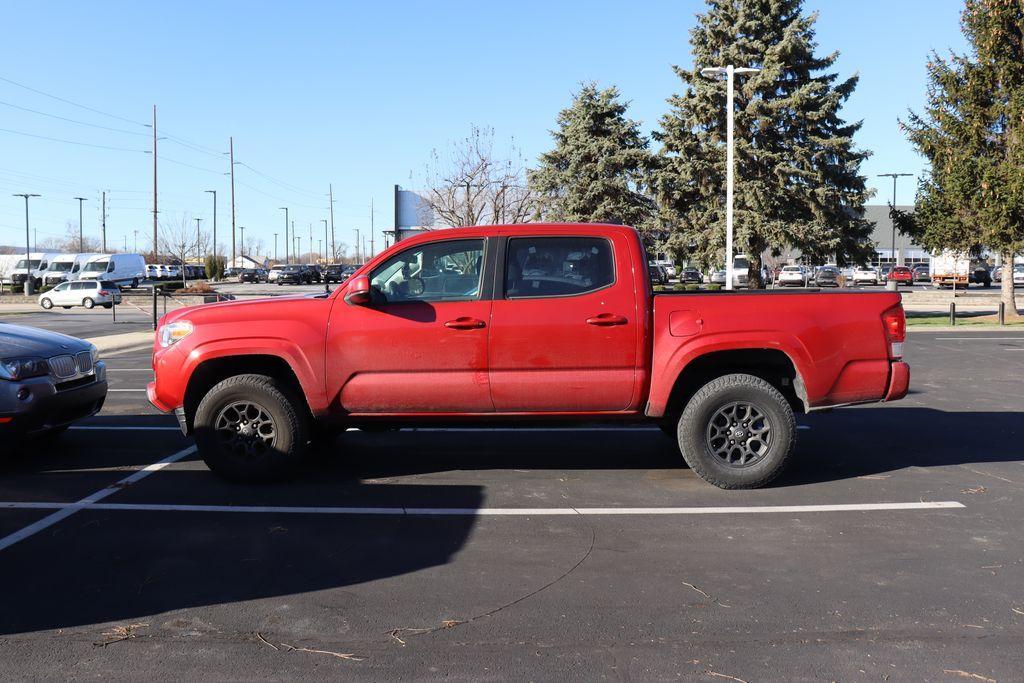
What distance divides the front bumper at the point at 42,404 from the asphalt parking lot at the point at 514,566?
0.39 meters

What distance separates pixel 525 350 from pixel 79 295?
140 feet

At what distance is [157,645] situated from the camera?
13.0 ft

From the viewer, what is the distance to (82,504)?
629 cm

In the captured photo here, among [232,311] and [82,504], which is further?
[232,311]

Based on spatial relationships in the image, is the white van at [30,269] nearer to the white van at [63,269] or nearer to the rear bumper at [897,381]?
the white van at [63,269]

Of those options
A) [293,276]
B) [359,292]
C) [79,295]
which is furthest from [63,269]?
[359,292]

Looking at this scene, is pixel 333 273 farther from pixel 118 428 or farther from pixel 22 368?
pixel 22 368

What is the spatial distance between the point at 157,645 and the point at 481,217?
3952 centimetres

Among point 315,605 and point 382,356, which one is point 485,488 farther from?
point 315,605

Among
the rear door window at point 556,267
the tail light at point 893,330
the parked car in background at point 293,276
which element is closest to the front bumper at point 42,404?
the rear door window at point 556,267

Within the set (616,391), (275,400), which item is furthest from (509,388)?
(275,400)

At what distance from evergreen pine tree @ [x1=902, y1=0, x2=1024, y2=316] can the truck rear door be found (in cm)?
2402

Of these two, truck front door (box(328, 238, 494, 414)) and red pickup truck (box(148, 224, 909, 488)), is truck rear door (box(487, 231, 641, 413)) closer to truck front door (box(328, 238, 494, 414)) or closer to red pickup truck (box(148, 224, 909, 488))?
red pickup truck (box(148, 224, 909, 488))

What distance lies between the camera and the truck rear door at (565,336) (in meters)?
6.51
